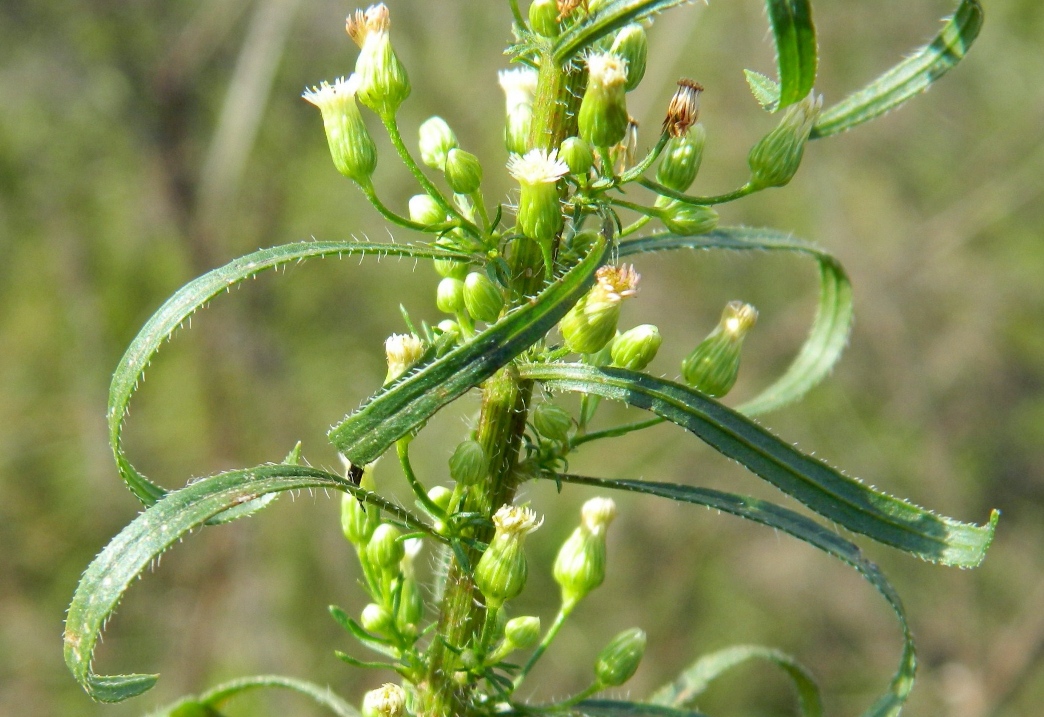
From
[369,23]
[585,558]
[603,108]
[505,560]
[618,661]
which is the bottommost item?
[618,661]

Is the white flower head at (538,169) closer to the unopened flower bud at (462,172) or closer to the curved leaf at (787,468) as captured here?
the unopened flower bud at (462,172)

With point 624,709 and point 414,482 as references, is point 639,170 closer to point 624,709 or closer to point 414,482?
point 414,482

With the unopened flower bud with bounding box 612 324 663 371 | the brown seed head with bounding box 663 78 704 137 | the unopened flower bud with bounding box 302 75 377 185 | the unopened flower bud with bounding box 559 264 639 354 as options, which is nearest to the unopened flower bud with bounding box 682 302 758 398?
the unopened flower bud with bounding box 612 324 663 371

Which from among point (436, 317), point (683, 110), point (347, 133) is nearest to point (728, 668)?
point (683, 110)

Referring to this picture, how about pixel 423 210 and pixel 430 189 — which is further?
pixel 423 210


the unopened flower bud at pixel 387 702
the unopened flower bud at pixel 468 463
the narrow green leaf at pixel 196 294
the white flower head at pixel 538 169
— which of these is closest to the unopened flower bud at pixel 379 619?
the unopened flower bud at pixel 387 702

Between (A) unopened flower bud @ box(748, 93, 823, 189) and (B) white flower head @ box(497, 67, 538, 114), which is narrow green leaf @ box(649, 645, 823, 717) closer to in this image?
(A) unopened flower bud @ box(748, 93, 823, 189)

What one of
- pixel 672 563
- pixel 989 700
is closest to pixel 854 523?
pixel 989 700

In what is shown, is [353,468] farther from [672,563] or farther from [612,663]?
[672,563]
